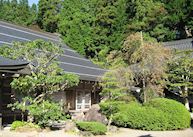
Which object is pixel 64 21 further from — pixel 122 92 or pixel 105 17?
pixel 122 92

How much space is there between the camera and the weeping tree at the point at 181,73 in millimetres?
19203

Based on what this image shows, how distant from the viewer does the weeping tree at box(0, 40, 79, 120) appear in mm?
11352

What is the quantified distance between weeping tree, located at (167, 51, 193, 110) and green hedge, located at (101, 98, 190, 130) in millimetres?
5049

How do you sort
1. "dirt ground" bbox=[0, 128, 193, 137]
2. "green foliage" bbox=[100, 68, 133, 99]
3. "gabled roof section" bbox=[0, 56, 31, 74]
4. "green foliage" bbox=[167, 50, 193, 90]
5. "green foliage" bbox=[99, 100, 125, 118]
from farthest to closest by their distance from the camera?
"green foliage" bbox=[167, 50, 193, 90]
"green foliage" bbox=[100, 68, 133, 99]
"green foliage" bbox=[99, 100, 125, 118]
"gabled roof section" bbox=[0, 56, 31, 74]
"dirt ground" bbox=[0, 128, 193, 137]

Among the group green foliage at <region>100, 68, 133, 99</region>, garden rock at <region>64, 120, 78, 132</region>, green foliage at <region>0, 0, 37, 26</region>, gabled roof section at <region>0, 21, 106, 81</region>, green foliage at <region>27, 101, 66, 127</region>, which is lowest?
garden rock at <region>64, 120, 78, 132</region>

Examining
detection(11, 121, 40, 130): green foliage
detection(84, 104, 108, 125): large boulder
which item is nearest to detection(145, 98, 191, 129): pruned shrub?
detection(84, 104, 108, 125): large boulder

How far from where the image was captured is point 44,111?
37.1 feet

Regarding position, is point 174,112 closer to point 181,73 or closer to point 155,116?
point 155,116

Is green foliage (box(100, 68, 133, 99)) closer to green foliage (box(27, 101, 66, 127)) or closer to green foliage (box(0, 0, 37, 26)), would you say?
green foliage (box(27, 101, 66, 127))

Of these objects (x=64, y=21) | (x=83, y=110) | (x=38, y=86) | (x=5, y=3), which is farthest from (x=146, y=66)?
(x=5, y=3)

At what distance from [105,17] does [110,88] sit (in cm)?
2102

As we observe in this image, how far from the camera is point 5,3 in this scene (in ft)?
155

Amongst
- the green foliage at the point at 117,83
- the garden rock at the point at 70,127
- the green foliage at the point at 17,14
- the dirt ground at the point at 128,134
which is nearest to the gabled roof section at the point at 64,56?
the green foliage at the point at 117,83

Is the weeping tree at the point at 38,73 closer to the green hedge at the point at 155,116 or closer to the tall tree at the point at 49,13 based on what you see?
the green hedge at the point at 155,116
